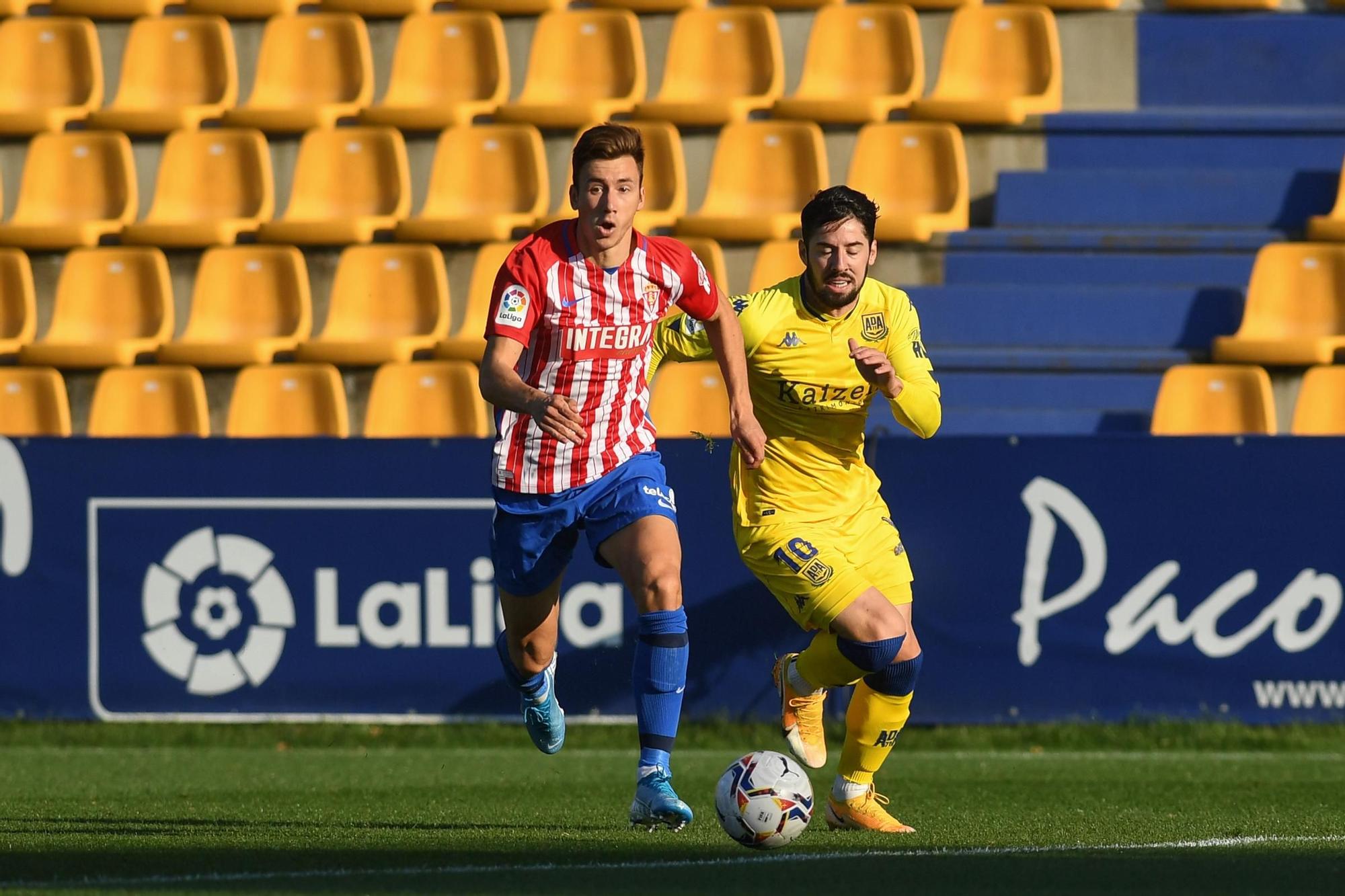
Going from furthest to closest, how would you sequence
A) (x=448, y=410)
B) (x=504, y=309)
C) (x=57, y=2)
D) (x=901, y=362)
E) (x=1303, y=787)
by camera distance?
(x=57, y=2) → (x=448, y=410) → (x=1303, y=787) → (x=901, y=362) → (x=504, y=309)

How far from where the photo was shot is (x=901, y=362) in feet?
22.1

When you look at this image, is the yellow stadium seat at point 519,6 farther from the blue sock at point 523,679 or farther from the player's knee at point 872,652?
the player's knee at point 872,652

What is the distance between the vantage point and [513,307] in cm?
602

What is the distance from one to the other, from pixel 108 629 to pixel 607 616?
2.52 meters

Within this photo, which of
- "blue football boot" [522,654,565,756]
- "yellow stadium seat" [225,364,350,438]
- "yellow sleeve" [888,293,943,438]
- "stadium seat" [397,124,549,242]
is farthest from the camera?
"stadium seat" [397,124,549,242]

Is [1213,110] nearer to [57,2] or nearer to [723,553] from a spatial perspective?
[723,553]

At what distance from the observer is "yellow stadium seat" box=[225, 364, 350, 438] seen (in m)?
11.2

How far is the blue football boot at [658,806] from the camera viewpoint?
5.73 meters

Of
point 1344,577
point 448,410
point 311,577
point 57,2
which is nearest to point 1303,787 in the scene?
point 1344,577

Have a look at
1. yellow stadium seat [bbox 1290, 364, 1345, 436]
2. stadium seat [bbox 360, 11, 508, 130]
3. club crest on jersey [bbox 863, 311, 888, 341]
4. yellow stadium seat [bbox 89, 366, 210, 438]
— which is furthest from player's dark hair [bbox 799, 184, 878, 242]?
A: stadium seat [bbox 360, 11, 508, 130]

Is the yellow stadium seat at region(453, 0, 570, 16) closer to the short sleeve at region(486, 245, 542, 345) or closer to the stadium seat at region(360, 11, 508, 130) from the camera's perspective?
the stadium seat at region(360, 11, 508, 130)

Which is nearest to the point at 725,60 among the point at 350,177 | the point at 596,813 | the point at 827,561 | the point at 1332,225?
the point at 350,177

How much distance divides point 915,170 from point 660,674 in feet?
22.8

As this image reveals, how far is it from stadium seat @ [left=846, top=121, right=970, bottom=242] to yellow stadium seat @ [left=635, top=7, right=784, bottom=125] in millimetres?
878
